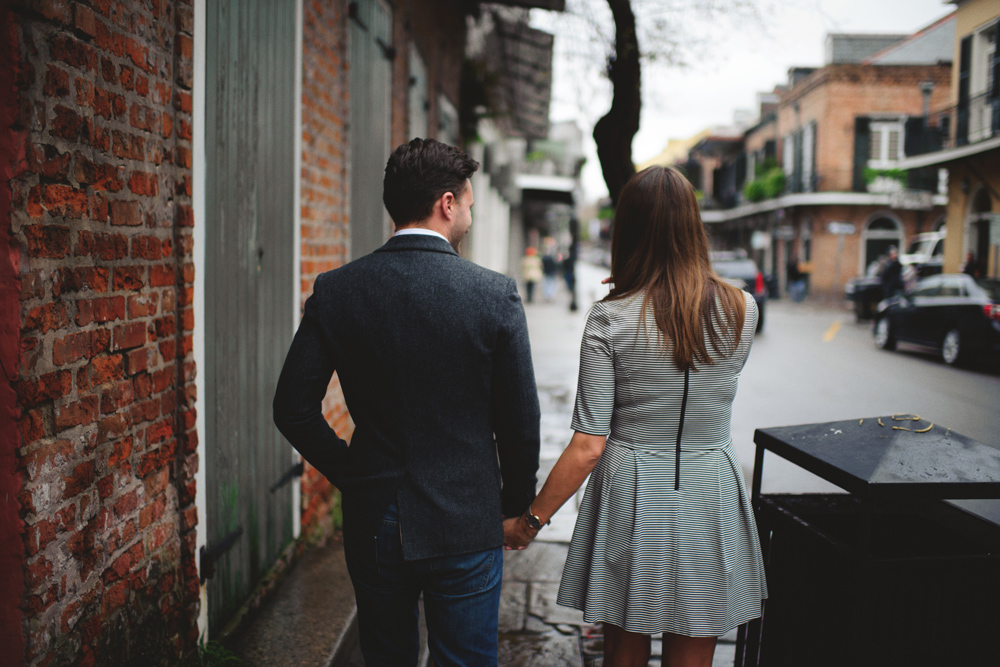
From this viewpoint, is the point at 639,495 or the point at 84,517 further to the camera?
the point at 639,495

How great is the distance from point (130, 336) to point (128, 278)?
0.17 meters

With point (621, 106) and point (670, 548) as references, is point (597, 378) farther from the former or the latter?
point (621, 106)

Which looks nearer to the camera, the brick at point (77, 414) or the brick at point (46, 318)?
the brick at point (46, 318)

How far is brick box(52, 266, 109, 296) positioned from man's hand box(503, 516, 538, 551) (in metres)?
1.29

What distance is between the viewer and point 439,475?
180cm

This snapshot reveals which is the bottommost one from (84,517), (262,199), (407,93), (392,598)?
(392,598)

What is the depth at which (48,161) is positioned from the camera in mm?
1740

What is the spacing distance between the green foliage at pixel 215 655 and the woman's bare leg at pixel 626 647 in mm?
1490

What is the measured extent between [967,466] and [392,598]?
166 cm

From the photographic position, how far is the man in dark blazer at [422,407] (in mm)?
1787

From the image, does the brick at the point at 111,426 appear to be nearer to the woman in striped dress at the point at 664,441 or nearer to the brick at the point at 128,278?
the brick at the point at 128,278

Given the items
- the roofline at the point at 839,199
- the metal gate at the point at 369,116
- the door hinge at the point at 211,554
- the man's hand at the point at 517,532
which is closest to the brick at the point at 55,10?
the man's hand at the point at 517,532

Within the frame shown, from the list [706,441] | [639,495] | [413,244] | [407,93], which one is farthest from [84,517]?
[407,93]

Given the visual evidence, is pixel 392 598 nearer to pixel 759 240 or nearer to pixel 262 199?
pixel 262 199
